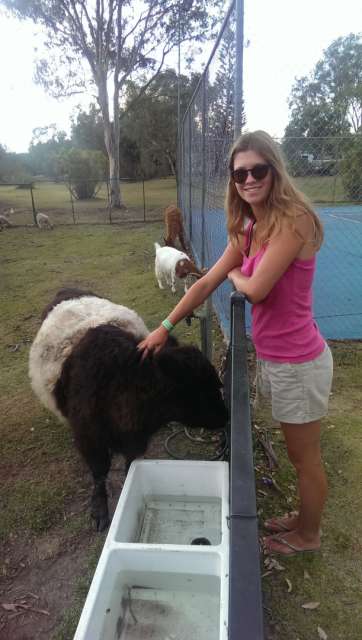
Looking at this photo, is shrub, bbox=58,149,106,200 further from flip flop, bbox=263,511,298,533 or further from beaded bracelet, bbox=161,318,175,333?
flip flop, bbox=263,511,298,533

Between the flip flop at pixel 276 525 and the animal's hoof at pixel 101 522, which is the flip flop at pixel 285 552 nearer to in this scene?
the flip flop at pixel 276 525

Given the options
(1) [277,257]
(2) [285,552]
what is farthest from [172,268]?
(1) [277,257]

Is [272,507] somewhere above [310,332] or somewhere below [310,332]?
below

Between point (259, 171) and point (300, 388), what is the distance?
39.8 inches

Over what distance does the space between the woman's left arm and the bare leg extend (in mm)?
783

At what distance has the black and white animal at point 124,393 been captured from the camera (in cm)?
235

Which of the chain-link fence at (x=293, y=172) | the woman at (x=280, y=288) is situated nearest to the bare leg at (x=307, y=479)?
the woman at (x=280, y=288)

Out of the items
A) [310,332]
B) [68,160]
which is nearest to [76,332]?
[310,332]

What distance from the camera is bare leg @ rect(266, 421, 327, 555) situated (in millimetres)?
2109

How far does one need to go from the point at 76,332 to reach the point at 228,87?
8.66 feet

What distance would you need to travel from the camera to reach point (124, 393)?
2355 mm

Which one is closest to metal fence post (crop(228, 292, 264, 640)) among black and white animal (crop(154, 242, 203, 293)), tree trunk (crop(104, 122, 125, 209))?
black and white animal (crop(154, 242, 203, 293))

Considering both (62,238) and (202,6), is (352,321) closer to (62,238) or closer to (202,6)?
(62,238)

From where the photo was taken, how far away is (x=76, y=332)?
2.93 meters
